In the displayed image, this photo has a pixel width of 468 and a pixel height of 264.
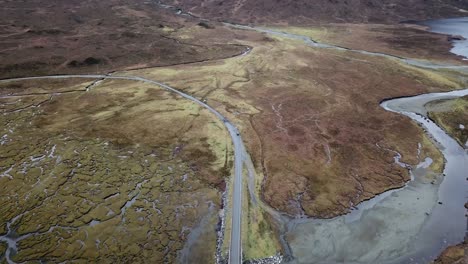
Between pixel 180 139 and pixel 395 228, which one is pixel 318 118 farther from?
pixel 395 228

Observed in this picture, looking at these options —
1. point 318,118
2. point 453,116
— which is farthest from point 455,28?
point 318,118

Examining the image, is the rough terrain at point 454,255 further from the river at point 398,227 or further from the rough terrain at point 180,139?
the rough terrain at point 180,139

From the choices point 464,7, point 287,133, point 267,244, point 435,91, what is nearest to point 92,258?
point 267,244

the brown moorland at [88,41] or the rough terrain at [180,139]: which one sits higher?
the brown moorland at [88,41]

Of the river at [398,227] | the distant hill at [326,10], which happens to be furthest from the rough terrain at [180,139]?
the distant hill at [326,10]

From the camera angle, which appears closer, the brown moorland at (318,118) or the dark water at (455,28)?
the brown moorland at (318,118)

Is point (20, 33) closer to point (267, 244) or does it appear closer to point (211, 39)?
point (211, 39)
